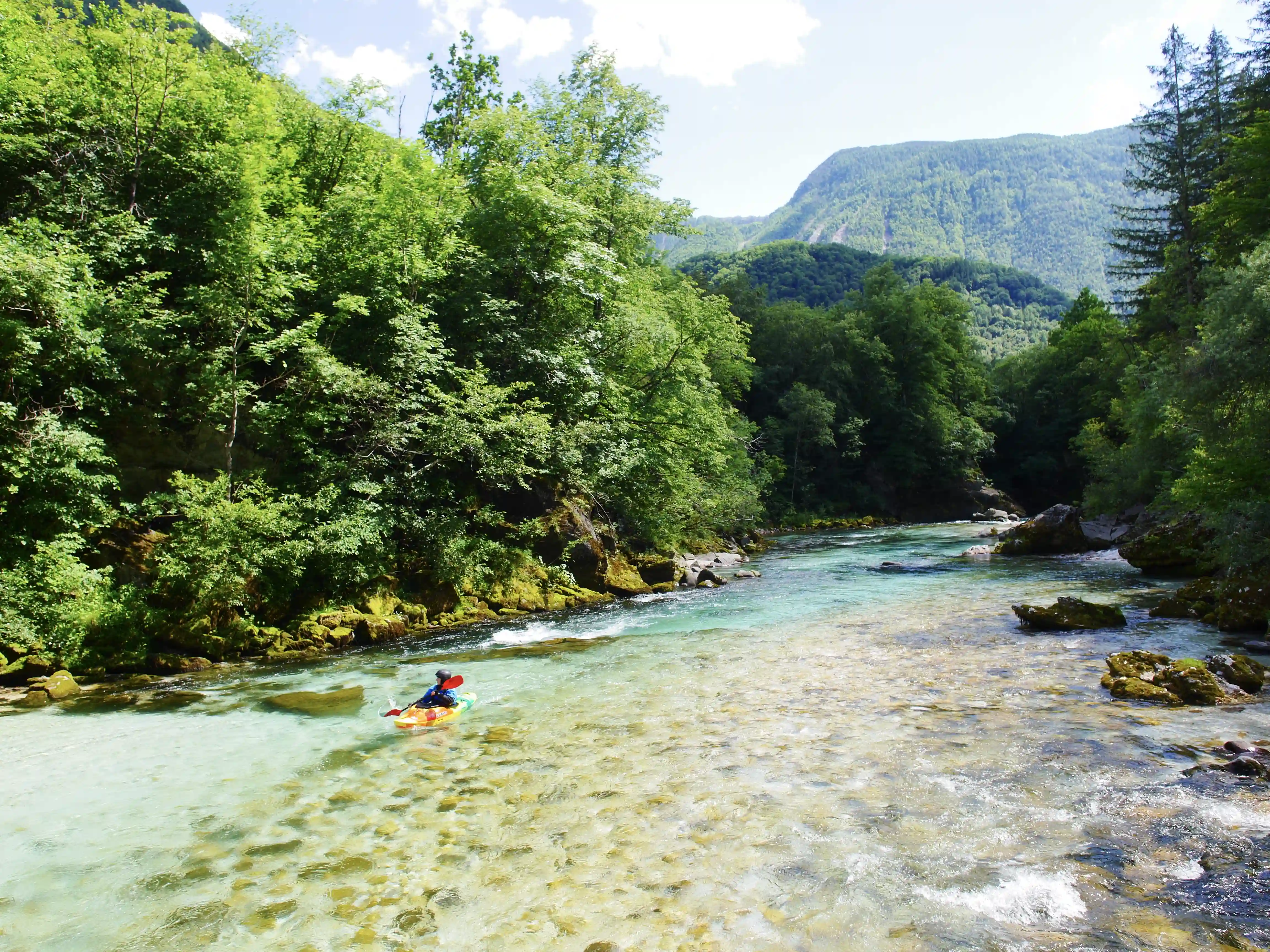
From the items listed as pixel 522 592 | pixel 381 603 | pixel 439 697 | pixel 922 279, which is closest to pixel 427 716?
pixel 439 697

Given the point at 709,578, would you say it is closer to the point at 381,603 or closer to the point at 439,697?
the point at 381,603

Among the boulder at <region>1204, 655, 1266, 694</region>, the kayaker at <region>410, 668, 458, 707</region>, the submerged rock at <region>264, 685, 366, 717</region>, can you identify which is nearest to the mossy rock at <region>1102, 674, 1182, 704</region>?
the boulder at <region>1204, 655, 1266, 694</region>

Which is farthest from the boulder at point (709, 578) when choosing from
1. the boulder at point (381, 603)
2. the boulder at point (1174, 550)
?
the boulder at point (1174, 550)

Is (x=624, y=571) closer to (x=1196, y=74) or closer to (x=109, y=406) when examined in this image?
(x=109, y=406)

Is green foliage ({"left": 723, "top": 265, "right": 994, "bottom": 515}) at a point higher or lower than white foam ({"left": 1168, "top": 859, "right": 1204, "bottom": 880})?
higher

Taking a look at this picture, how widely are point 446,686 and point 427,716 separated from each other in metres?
0.44

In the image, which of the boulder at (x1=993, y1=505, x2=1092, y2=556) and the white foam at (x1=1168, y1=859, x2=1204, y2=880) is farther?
the boulder at (x1=993, y1=505, x2=1092, y2=556)

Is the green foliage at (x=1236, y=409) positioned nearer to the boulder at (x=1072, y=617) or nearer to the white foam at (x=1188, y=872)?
the boulder at (x=1072, y=617)

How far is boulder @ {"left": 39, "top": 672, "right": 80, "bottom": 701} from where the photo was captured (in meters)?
9.45

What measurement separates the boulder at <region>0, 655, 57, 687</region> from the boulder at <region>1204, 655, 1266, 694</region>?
1569 cm

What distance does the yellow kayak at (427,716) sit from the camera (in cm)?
818

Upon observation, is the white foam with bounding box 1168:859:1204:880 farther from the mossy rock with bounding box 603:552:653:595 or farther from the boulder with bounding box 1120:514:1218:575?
the boulder with bounding box 1120:514:1218:575

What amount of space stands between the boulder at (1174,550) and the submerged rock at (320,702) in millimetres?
19793

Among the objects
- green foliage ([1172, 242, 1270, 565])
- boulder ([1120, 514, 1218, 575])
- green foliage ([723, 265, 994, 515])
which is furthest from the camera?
green foliage ([723, 265, 994, 515])
